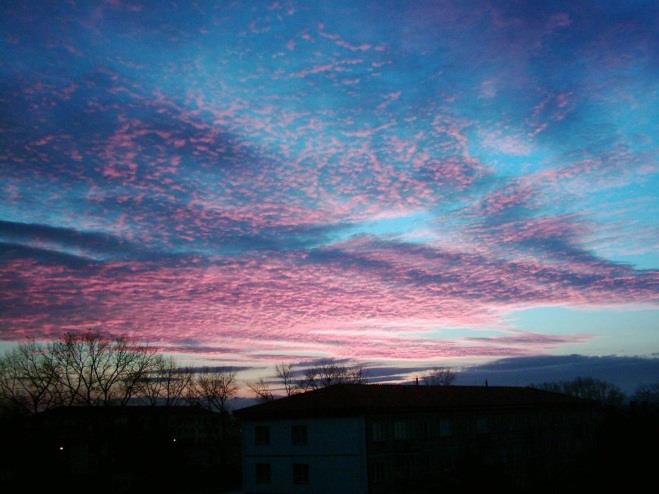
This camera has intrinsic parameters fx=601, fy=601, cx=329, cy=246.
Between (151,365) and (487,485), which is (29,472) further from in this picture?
(487,485)

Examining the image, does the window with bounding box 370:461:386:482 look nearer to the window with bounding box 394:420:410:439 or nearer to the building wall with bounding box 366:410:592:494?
the building wall with bounding box 366:410:592:494

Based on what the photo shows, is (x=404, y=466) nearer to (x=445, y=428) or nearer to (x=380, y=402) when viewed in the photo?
(x=380, y=402)

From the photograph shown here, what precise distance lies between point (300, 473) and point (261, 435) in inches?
194

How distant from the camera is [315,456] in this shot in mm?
44969

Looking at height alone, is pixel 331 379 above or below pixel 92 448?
above

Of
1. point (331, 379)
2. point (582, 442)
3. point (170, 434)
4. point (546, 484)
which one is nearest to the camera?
point (546, 484)

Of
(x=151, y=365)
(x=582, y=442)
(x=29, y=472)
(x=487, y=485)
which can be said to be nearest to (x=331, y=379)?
(x=151, y=365)

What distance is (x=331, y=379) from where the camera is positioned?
110 meters

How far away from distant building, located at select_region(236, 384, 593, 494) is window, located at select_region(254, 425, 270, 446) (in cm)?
8

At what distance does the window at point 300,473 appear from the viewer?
148ft

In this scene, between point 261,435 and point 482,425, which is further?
point 482,425

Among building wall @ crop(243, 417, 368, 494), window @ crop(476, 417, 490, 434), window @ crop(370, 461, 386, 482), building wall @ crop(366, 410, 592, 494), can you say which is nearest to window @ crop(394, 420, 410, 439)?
building wall @ crop(366, 410, 592, 494)

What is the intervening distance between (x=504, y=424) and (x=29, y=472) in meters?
49.1

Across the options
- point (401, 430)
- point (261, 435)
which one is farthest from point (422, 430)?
point (261, 435)
